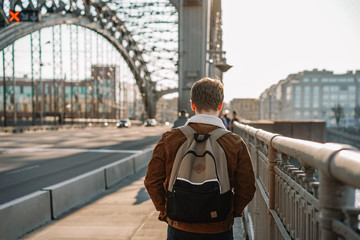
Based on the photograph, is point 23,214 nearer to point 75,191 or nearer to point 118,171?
point 75,191

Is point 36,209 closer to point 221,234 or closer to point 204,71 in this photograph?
point 221,234

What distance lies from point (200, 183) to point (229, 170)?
0.29m

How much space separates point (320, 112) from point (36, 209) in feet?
479

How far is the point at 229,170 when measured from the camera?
7.70 feet

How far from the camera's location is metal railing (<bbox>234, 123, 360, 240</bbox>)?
1.24 meters

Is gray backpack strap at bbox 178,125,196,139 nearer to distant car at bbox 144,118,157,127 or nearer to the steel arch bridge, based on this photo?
the steel arch bridge

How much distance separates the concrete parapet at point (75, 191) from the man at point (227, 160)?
15.0ft

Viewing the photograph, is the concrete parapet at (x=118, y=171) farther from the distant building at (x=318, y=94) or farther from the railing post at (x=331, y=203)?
the distant building at (x=318, y=94)

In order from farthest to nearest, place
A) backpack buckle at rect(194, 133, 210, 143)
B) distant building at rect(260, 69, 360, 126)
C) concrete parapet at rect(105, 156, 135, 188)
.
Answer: distant building at rect(260, 69, 360, 126), concrete parapet at rect(105, 156, 135, 188), backpack buckle at rect(194, 133, 210, 143)

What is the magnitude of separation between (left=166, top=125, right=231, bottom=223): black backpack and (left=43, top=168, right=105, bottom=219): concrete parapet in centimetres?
485

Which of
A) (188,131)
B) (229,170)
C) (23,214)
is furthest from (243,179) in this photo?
(23,214)

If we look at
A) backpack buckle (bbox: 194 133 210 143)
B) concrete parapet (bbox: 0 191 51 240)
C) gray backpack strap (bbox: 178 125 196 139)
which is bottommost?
concrete parapet (bbox: 0 191 51 240)

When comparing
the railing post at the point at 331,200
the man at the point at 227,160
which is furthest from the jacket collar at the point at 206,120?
the railing post at the point at 331,200

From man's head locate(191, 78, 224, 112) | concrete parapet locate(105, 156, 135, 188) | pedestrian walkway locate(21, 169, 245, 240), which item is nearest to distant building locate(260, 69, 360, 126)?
concrete parapet locate(105, 156, 135, 188)
